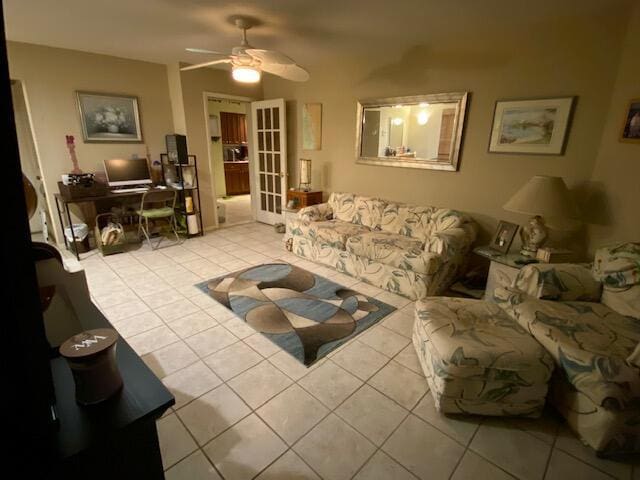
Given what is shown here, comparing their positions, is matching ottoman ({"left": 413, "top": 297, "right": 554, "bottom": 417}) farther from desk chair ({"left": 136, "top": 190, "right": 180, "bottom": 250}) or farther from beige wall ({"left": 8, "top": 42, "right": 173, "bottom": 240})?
beige wall ({"left": 8, "top": 42, "right": 173, "bottom": 240})

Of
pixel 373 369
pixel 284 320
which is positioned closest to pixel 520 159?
pixel 373 369

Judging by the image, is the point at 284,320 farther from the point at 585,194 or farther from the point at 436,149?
the point at 585,194

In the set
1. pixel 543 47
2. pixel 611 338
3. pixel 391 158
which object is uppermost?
pixel 543 47

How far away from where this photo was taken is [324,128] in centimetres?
441

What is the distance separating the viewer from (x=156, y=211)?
4078 mm

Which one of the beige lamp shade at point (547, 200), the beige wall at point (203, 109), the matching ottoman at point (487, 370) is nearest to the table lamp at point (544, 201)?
the beige lamp shade at point (547, 200)

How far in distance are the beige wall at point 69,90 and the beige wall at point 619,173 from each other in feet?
16.7

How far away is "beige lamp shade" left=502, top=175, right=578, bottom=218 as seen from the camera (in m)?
2.36

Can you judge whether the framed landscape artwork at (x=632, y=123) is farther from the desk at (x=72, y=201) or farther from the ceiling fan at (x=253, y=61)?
the desk at (x=72, y=201)

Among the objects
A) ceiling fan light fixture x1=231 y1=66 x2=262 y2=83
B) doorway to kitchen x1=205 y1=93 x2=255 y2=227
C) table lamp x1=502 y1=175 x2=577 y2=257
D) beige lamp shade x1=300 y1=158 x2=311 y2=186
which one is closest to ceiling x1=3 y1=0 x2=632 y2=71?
ceiling fan light fixture x1=231 y1=66 x2=262 y2=83

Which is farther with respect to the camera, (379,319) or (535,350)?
(379,319)

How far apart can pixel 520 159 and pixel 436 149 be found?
81 cm

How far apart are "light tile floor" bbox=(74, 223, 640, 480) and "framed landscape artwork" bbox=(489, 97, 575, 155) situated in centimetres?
191

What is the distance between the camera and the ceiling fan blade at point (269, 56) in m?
2.44
